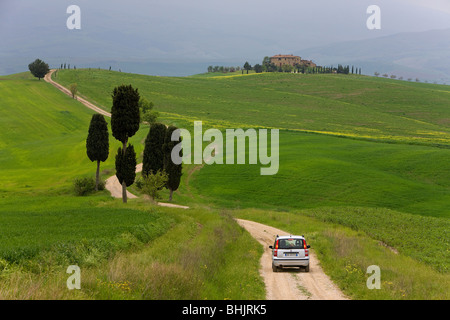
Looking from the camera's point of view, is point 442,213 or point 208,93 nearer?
point 442,213

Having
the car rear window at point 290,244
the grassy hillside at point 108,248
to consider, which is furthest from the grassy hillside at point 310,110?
the car rear window at point 290,244

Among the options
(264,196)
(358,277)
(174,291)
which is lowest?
(264,196)

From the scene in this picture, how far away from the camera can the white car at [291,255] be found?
981 inches

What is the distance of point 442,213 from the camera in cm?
5528

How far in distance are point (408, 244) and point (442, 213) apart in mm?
21864

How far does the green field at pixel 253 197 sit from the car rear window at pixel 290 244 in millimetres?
2046

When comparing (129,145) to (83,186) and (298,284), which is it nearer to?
(83,186)

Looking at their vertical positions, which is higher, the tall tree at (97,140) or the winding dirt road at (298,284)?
the tall tree at (97,140)

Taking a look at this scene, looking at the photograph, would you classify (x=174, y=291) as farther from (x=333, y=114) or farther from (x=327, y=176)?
(x=333, y=114)

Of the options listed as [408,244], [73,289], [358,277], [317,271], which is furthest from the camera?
[408,244]

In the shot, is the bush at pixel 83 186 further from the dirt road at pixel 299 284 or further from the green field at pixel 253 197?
the dirt road at pixel 299 284

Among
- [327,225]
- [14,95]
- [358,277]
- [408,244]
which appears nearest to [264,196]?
[327,225]
